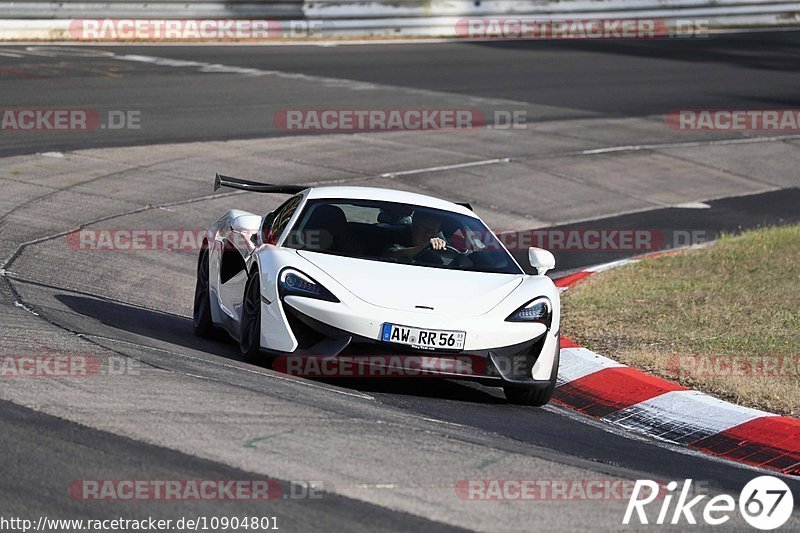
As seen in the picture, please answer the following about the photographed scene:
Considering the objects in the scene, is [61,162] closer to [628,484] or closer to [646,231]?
[646,231]

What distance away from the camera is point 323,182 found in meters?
17.0

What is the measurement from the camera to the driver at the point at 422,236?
892 centimetres

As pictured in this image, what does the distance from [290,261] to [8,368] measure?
6.68 ft

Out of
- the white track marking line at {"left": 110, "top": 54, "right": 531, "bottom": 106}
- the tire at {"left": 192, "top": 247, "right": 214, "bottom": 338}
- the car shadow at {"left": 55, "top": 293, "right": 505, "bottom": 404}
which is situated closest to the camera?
the car shadow at {"left": 55, "top": 293, "right": 505, "bottom": 404}

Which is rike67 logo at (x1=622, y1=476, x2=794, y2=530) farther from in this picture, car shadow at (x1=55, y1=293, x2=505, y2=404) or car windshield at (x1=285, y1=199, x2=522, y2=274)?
car windshield at (x1=285, y1=199, x2=522, y2=274)

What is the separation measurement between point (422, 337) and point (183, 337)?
8.06ft

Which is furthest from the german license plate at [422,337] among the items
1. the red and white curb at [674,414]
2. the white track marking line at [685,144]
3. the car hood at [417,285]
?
the white track marking line at [685,144]

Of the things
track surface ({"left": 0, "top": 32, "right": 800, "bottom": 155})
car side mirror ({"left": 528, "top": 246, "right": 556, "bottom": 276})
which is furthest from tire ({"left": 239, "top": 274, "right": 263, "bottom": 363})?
track surface ({"left": 0, "top": 32, "right": 800, "bottom": 155})

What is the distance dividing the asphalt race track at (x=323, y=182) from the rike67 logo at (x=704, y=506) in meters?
0.14

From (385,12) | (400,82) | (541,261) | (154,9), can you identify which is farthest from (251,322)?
(385,12)

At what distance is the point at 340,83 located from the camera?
24172 millimetres

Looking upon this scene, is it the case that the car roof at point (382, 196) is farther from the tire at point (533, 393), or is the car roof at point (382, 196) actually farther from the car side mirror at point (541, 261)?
the tire at point (533, 393)

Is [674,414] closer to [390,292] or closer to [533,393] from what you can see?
[533,393]

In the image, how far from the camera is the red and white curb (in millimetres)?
7723
